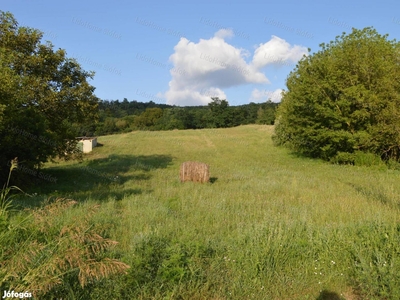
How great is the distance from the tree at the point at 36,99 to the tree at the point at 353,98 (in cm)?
1482

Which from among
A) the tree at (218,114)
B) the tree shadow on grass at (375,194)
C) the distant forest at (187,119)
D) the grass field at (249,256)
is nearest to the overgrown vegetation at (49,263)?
the grass field at (249,256)

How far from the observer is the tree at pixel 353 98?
18062mm

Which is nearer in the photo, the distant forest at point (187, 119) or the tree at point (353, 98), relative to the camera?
the tree at point (353, 98)

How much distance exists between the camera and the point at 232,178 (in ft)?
48.7

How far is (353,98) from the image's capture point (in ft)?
61.7

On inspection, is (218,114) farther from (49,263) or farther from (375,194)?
(49,263)

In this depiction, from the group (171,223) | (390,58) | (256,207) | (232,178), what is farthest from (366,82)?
(171,223)

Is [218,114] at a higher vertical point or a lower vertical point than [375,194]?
higher

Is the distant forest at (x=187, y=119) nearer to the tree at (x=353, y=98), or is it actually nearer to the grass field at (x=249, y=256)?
the tree at (x=353, y=98)

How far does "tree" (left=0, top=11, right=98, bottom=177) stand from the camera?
12.3m

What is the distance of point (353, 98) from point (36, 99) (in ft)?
60.9

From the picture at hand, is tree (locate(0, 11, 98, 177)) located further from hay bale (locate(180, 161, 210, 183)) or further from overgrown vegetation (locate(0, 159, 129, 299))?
overgrown vegetation (locate(0, 159, 129, 299))

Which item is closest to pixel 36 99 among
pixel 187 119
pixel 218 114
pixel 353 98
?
pixel 353 98

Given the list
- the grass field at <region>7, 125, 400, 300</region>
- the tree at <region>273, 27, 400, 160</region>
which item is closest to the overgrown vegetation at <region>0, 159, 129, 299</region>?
the grass field at <region>7, 125, 400, 300</region>
